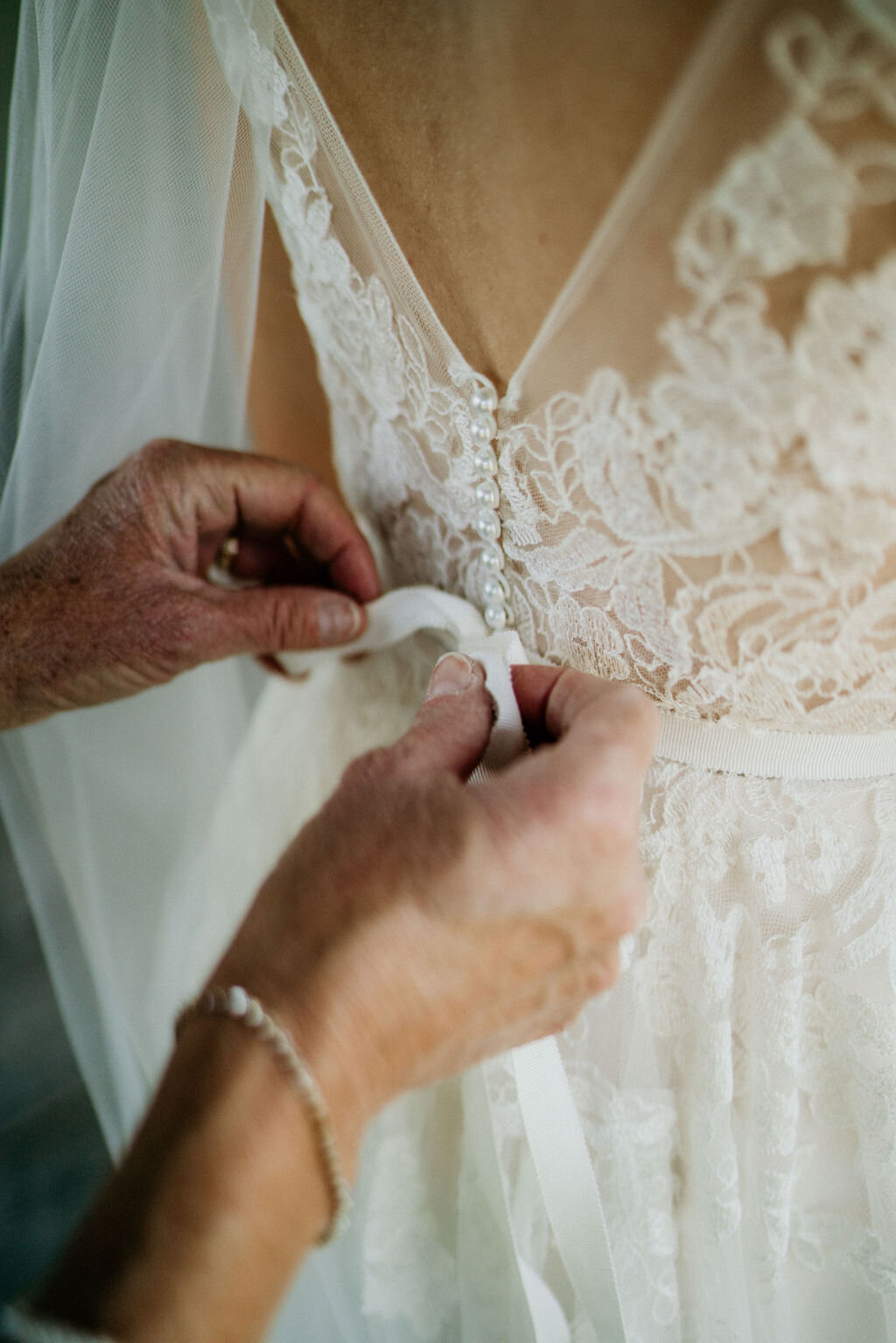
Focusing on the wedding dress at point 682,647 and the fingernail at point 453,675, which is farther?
the fingernail at point 453,675

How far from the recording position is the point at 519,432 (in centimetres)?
49

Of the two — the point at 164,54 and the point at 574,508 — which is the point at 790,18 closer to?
the point at 574,508

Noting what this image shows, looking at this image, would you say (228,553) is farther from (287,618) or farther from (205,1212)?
(205,1212)

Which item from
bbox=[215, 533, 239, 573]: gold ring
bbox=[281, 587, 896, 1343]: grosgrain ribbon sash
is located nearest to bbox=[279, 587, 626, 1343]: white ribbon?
bbox=[281, 587, 896, 1343]: grosgrain ribbon sash

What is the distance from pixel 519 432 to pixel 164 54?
41 centimetres

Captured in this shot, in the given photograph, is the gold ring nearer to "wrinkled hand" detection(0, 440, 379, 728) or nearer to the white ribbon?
"wrinkled hand" detection(0, 440, 379, 728)

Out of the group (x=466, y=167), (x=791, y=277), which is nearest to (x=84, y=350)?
(x=466, y=167)

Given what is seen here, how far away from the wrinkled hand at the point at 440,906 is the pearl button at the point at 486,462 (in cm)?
16

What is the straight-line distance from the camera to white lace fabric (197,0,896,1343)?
1.19 feet

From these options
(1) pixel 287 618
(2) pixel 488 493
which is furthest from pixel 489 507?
(1) pixel 287 618

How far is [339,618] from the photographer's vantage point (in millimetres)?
681

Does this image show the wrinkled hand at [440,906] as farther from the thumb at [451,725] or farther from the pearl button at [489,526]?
the pearl button at [489,526]

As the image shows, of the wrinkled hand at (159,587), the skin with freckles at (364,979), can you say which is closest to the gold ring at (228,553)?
the wrinkled hand at (159,587)

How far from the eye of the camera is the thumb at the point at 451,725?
49cm
